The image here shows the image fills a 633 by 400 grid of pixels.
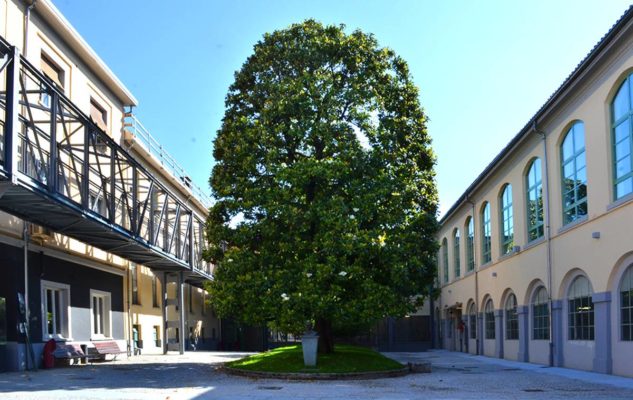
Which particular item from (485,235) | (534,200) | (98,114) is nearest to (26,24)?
(98,114)

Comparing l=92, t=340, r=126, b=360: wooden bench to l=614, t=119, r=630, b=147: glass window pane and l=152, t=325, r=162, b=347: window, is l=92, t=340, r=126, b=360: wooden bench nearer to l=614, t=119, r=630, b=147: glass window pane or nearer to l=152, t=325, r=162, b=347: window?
l=152, t=325, r=162, b=347: window

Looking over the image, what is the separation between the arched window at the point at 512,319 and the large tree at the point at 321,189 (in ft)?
22.9

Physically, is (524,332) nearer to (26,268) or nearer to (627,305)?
(627,305)

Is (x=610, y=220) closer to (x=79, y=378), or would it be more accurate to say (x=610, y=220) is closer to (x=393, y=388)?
(x=393, y=388)

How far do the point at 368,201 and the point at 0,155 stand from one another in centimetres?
949

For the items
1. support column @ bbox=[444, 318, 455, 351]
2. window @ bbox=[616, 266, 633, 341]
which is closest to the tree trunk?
window @ bbox=[616, 266, 633, 341]

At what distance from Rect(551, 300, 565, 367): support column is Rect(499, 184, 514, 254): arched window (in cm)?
556

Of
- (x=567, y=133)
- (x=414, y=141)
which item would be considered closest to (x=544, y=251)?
(x=567, y=133)

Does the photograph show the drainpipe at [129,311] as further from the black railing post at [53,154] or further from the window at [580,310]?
the window at [580,310]

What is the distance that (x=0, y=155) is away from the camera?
13836 mm

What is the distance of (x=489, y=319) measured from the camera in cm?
3150

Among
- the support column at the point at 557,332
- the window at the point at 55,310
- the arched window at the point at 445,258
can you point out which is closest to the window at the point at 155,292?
the window at the point at 55,310

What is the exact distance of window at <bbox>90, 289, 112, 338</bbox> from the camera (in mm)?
25344

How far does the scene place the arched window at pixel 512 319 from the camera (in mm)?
26933
